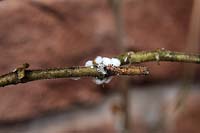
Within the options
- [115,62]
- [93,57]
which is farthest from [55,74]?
[93,57]

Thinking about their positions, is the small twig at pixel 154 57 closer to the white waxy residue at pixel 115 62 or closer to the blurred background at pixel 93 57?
the white waxy residue at pixel 115 62

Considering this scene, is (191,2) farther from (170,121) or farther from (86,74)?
(86,74)

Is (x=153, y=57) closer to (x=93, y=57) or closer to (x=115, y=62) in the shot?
(x=115, y=62)

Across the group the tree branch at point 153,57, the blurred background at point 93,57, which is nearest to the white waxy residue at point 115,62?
the tree branch at point 153,57

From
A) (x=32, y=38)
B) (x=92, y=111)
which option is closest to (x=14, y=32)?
(x=32, y=38)

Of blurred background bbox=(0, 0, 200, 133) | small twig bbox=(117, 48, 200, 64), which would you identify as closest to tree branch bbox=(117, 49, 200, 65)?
small twig bbox=(117, 48, 200, 64)

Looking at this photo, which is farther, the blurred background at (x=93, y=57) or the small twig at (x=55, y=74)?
the blurred background at (x=93, y=57)

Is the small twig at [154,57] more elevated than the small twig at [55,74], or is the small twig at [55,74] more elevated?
the small twig at [154,57]

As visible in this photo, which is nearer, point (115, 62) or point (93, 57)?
point (115, 62)
